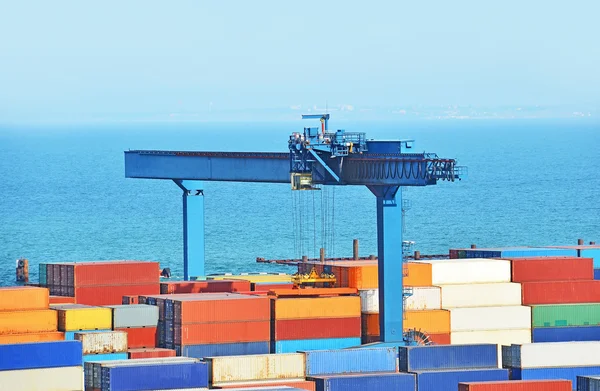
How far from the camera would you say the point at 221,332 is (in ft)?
171

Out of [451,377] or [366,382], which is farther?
[451,377]

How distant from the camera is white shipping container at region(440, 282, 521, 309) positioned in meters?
57.7

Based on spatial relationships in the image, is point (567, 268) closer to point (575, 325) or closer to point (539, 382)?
point (575, 325)

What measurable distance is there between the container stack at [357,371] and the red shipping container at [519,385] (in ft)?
10.2

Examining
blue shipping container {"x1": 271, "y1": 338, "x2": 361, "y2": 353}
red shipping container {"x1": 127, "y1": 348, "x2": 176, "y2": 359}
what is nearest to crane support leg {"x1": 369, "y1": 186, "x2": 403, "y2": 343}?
blue shipping container {"x1": 271, "y1": 338, "x2": 361, "y2": 353}

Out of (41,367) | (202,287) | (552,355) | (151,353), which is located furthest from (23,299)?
(552,355)

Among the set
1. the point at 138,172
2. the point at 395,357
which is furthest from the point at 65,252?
the point at 395,357

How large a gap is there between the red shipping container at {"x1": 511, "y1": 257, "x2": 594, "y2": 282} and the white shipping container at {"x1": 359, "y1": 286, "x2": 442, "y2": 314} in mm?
3778

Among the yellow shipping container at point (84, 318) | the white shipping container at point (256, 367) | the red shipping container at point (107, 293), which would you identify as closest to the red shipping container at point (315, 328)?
the white shipping container at point (256, 367)

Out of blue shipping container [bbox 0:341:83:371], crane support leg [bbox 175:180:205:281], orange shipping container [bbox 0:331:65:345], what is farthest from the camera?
crane support leg [bbox 175:180:205:281]

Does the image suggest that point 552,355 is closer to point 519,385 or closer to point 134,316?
point 519,385

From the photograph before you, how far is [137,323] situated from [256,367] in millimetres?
6747

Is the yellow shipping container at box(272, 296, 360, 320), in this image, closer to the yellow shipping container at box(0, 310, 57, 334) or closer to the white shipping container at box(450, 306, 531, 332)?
the white shipping container at box(450, 306, 531, 332)

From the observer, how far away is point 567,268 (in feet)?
197
